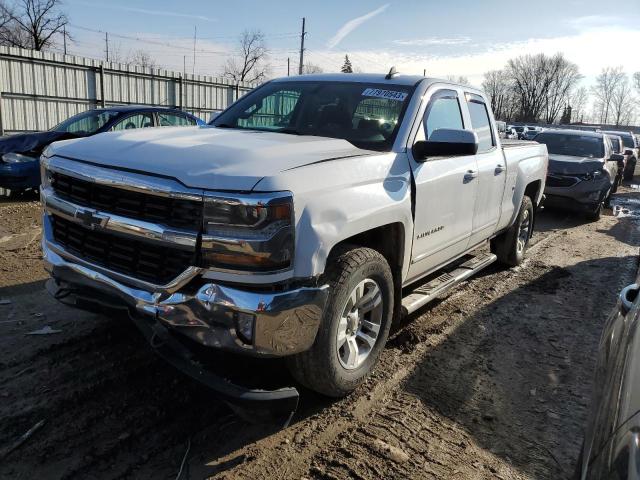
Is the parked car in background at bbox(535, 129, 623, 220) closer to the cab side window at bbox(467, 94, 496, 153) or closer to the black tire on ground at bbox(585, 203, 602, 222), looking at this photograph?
the black tire on ground at bbox(585, 203, 602, 222)

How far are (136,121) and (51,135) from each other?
4.87ft

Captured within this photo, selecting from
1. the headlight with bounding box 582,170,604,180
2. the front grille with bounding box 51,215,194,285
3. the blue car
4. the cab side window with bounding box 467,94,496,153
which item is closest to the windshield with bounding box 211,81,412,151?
the cab side window with bounding box 467,94,496,153

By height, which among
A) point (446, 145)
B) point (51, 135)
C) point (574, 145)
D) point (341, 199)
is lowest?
point (51, 135)

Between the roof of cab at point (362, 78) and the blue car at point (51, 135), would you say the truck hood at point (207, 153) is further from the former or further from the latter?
the blue car at point (51, 135)

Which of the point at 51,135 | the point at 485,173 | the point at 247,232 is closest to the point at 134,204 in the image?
the point at 247,232

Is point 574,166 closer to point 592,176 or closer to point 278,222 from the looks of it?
point 592,176

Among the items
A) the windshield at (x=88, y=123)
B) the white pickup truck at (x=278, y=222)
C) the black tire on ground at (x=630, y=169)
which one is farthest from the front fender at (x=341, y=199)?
the black tire on ground at (x=630, y=169)

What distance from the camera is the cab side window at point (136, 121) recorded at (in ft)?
31.6

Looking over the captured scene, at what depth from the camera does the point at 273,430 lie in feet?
10.1

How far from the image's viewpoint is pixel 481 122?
17.1 ft

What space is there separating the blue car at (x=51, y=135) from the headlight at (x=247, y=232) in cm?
744

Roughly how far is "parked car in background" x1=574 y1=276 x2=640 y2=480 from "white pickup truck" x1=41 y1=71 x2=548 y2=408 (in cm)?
133

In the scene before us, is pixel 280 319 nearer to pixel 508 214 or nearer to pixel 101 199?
pixel 101 199

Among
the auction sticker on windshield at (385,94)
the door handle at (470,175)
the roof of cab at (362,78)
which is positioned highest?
the roof of cab at (362,78)
